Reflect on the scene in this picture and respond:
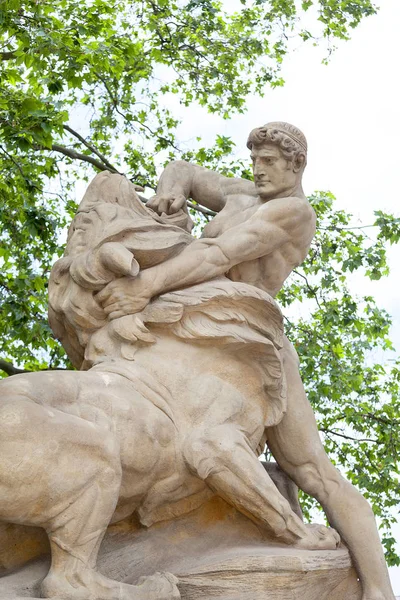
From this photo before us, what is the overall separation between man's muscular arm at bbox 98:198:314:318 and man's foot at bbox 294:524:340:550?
112 cm

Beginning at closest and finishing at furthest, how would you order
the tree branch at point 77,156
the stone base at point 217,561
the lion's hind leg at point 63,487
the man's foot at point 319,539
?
the lion's hind leg at point 63,487, the stone base at point 217,561, the man's foot at point 319,539, the tree branch at point 77,156

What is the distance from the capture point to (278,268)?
15.4 ft

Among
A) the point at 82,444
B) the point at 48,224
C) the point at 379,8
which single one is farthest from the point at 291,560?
the point at 379,8

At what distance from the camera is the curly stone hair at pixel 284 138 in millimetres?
4676

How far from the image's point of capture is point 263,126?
4.71 m

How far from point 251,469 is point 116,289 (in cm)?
90

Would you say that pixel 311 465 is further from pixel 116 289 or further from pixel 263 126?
pixel 263 126

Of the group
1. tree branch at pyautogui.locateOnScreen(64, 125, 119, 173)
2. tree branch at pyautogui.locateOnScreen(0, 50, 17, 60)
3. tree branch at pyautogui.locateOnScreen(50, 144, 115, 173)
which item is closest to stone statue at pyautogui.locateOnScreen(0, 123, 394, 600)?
tree branch at pyautogui.locateOnScreen(0, 50, 17, 60)

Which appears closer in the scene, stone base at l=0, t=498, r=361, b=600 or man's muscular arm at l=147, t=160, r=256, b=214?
stone base at l=0, t=498, r=361, b=600

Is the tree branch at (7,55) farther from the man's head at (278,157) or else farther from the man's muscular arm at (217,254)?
the man's muscular arm at (217,254)

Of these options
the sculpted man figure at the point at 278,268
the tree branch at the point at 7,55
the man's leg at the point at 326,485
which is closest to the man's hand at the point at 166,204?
the sculpted man figure at the point at 278,268

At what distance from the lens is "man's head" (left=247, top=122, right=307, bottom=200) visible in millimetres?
4688

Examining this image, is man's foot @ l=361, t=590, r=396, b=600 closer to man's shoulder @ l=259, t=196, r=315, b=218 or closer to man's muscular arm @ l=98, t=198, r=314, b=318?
man's muscular arm @ l=98, t=198, r=314, b=318

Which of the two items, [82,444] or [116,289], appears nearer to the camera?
[82,444]
